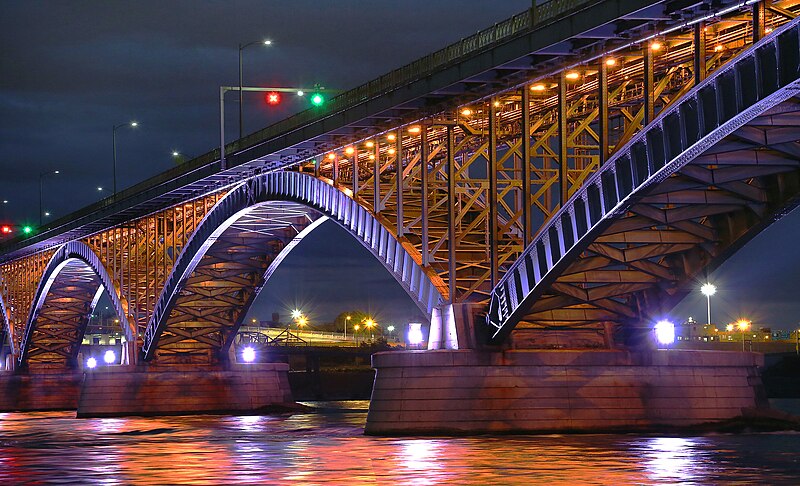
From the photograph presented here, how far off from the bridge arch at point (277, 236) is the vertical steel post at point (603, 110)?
1250cm

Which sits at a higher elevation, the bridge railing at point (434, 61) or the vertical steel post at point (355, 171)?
the bridge railing at point (434, 61)

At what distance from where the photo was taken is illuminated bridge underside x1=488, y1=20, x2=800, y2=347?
37719mm

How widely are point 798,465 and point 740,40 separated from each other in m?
12.5

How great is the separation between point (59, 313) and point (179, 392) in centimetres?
3972

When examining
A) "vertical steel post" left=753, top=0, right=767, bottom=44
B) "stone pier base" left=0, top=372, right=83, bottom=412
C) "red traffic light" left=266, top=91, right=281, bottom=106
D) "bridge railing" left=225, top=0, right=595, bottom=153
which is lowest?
"stone pier base" left=0, top=372, right=83, bottom=412

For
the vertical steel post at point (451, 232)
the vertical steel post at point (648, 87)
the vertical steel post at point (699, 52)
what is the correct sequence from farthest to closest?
1. the vertical steel post at point (451, 232)
2. the vertical steel post at point (648, 87)
3. the vertical steel post at point (699, 52)

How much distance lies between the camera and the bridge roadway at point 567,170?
41062 mm

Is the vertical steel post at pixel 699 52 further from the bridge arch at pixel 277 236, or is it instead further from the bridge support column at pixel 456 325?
the bridge arch at pixel 277 236

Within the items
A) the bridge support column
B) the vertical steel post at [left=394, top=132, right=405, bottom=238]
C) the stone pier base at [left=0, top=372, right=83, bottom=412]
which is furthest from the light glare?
the stone pier base at [left=0, top=372, right=83, bottom=412]

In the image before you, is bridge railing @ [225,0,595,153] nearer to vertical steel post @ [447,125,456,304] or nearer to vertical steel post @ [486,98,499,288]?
vertical steel post @ [486,98,499,288]

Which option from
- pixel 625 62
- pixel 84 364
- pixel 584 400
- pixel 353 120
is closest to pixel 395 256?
pixel 353 120

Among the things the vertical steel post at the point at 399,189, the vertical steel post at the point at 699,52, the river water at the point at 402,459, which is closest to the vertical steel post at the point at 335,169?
the vertical steel post at the point at 399,189

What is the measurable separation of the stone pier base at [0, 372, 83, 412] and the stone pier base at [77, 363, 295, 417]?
30924mm

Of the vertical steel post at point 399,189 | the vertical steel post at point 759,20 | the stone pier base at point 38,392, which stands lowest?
the stone pier base at point 38,392
